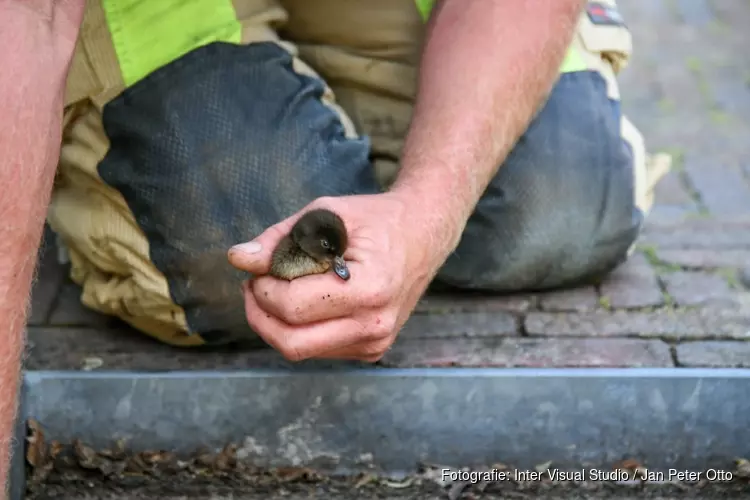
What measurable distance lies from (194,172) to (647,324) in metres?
0.92

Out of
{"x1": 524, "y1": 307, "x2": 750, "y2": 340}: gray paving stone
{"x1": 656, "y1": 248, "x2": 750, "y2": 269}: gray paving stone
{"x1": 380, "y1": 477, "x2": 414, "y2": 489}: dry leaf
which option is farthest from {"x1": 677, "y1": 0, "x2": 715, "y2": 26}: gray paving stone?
{"x1": 380, "y1": 477, "x2": 414, "y2": 489}: dry leaf

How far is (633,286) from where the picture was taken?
2.21 m

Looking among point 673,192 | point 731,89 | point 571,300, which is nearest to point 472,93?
point 571,300

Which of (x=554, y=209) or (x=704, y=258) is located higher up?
(x=554, y=209)

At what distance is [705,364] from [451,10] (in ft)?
2.56

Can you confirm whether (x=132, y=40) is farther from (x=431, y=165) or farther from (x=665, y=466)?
(x=665, y=466)

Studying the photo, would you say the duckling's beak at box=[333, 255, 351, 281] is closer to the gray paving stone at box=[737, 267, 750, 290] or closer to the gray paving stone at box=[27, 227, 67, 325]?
the gray paving stone at box=[27, 227, 67, 325]

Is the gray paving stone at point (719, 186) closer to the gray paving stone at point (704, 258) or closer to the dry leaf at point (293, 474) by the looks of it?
the gray paving stone at point (704, 258)

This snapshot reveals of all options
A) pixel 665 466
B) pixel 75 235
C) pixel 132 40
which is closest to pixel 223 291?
pixel 75 235

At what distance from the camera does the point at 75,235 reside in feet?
6.32

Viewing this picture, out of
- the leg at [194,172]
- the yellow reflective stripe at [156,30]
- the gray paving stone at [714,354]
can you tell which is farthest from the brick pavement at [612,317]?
the yellow reflective stripe at [156,30]

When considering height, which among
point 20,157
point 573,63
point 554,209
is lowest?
point 554,209

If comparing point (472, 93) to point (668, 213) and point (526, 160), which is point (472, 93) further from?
point (668, 213)

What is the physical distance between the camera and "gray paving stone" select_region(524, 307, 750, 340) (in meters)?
2.00
